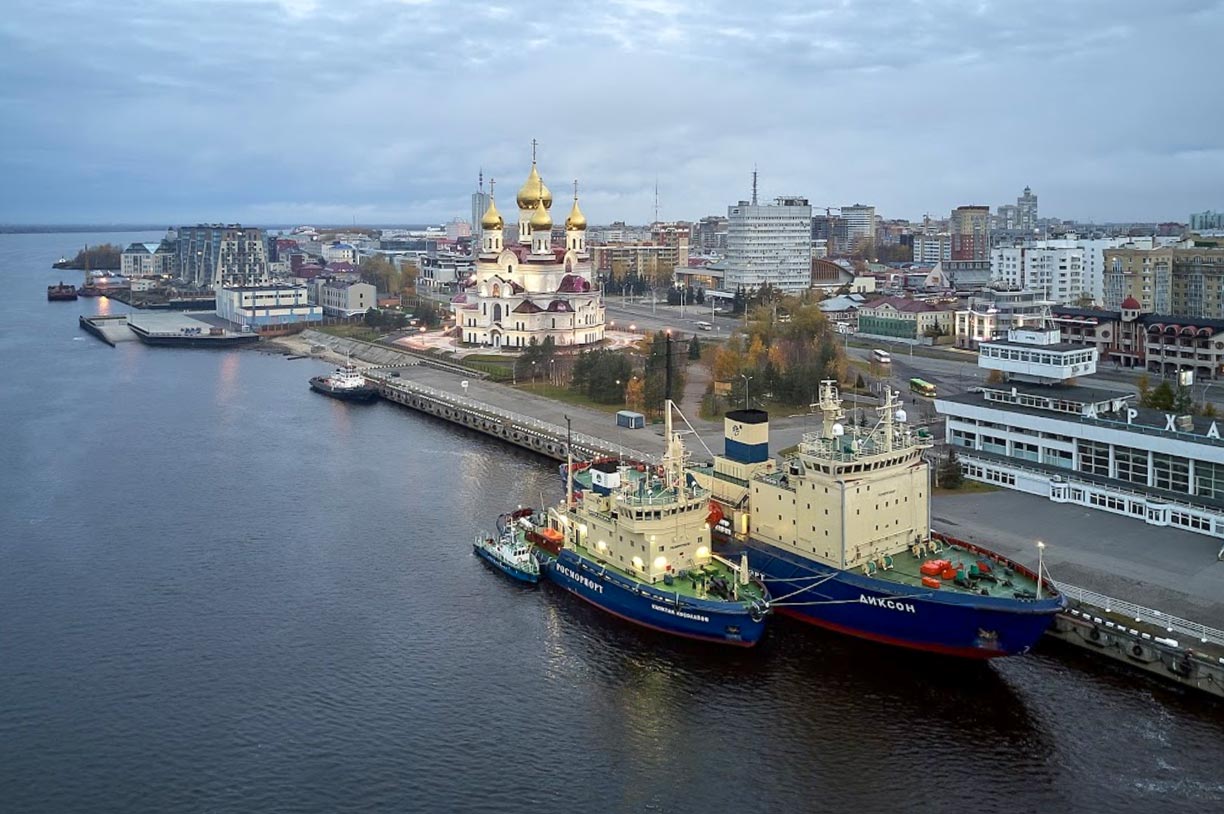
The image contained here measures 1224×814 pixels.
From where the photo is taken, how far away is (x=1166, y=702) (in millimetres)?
18578

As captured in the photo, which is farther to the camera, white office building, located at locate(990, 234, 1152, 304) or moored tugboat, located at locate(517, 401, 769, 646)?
white office building, located at locate(990, 234, 1152, 304)

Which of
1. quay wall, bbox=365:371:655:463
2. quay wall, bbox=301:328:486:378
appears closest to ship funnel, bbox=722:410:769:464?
quay wall, bbox=365:371:655:463

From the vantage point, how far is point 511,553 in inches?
1022

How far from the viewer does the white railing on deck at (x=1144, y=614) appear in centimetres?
1927

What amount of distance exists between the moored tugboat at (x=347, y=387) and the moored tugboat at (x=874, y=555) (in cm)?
2979

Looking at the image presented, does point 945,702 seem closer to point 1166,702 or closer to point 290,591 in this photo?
point 1166,702

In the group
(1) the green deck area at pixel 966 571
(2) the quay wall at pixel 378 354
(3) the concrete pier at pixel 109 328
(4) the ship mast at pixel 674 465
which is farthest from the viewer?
(3) the concrete pier at pixel 109 328

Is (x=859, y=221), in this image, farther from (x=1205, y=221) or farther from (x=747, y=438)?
(x=747, y=438)

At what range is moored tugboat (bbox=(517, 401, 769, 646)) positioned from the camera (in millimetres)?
21438

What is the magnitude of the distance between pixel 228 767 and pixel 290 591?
7.68m

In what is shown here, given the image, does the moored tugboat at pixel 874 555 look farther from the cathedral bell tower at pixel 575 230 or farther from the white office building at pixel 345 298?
the white office building at pixel 345 298

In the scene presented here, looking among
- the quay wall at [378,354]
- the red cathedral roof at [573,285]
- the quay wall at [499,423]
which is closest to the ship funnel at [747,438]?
the quay wall at [499,423]

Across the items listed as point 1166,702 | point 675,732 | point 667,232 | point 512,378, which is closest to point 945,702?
point 1166,702

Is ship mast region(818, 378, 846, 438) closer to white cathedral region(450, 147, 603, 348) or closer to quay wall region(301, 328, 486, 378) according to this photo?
quay wall region(301, 328, 486, 378)
